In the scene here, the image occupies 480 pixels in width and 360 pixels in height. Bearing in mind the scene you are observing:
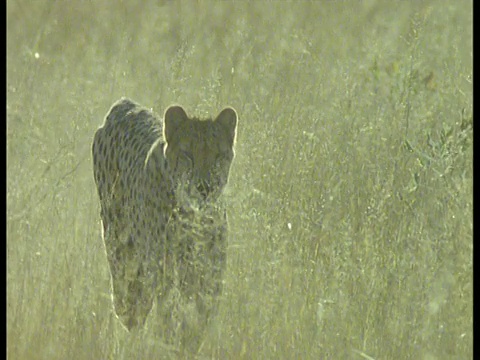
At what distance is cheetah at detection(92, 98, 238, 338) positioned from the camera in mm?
2990

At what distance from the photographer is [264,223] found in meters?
2.96

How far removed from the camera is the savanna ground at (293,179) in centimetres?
279

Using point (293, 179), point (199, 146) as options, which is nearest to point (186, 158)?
point (199, 146)

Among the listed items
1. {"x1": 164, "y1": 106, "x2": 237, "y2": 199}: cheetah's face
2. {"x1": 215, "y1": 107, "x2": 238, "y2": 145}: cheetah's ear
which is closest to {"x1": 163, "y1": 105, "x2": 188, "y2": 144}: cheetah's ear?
{"x1": 164, "y1": 106, "x2": 237, "y2": 199}: cheetah's face

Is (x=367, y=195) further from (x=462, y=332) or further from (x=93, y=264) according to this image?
(x=93, y=264)

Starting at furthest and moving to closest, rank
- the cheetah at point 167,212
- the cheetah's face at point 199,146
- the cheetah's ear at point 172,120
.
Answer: the cheetah's ear at point 172,120 → the cheetah's face at point 199,146 → the cheetah at point 167,212

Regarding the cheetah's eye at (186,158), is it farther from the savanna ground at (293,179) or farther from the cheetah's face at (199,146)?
the savanna ground at (293,179)

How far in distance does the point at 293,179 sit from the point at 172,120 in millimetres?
466

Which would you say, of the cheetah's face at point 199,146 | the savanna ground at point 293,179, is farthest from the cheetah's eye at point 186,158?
the savanna ground at point 293,179

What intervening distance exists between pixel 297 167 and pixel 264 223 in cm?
32

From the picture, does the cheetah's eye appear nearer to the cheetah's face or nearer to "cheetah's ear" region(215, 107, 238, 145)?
the cheetah's face

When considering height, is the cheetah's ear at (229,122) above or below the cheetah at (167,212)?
above

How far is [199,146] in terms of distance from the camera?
327 centimetres

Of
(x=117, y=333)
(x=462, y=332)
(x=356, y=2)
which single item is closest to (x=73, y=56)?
(x=356, y=2)
